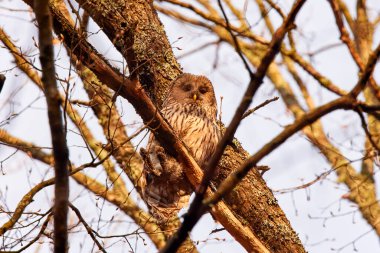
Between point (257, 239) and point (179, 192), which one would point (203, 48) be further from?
point (257, 239)

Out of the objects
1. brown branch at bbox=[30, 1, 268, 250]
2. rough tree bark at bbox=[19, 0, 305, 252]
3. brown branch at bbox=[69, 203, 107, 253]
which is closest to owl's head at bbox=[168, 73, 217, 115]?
rough tree bark at bbox=[19, 0, 305, 252]

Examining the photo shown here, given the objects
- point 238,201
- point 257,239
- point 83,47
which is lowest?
point 257,239

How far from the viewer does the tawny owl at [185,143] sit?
4.92 meters

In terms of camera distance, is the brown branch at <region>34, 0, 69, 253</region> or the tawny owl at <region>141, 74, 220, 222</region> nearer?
the brown branch at <region>34, 0, 69, 253</region>

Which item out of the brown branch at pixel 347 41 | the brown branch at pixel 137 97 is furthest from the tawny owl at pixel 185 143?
the brown branch at pixel 347 41

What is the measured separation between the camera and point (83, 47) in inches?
159

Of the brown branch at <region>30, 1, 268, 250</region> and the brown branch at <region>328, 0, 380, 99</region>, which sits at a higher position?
the brown branch at <region>328, 0, 380, 99</region>

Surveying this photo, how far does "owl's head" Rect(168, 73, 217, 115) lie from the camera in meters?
6.02

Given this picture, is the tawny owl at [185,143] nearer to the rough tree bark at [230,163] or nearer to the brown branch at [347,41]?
the rough tree bark at [230,163]

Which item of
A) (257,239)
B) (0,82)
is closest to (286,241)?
(257,239)

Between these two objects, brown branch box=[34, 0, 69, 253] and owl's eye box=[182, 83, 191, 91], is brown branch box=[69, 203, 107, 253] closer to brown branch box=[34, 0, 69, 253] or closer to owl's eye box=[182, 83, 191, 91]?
brown branch box=[34, 0, 69, 253]

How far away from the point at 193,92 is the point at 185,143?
1.10 metres

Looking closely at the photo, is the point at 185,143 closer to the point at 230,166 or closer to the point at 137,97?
the point at 230,166

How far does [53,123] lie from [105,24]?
258 cm
